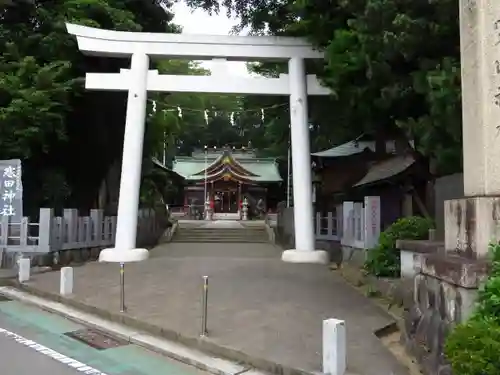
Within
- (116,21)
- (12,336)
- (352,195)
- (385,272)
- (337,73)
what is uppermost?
(116,21)

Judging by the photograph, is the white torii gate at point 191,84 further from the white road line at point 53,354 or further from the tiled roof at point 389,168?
the white road line at point 53,354

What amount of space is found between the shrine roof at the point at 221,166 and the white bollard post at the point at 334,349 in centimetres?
3681

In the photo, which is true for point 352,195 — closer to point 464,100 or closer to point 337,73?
point 337,73

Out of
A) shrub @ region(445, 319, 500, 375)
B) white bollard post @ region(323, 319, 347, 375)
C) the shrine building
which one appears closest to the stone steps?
the shrine building

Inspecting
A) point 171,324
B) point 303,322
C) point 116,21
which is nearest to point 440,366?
point 303,322

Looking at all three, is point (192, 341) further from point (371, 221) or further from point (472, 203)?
point (371, 221)

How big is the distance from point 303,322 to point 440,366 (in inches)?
128

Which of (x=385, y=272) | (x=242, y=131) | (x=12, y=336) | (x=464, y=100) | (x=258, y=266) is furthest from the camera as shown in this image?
(x=242, y=131)

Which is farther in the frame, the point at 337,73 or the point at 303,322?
the point at 337,73

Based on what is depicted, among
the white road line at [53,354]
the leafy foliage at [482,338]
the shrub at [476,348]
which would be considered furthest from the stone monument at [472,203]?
the white road line at [53,354]

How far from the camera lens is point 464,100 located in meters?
5.51

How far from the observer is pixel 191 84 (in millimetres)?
16203

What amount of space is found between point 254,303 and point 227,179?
33.5 m

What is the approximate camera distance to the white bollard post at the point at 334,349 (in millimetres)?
5475
